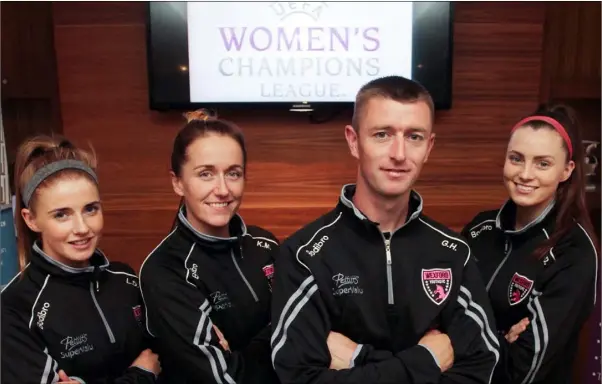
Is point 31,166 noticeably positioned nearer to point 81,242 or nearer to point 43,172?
point 43,172

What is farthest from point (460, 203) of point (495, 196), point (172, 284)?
point (172, 284)

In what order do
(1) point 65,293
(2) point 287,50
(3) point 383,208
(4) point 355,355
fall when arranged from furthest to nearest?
(2) point 287,50 → (1) point 65,293 → (3) point 383,208 → (4) point 355,355

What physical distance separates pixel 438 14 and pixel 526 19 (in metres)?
0.49

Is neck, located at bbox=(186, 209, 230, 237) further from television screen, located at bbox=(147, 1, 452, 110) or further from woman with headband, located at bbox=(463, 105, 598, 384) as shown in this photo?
television screen, located at bbox=(147, 1, 452, 110)

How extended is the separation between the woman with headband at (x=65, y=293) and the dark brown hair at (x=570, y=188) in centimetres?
119

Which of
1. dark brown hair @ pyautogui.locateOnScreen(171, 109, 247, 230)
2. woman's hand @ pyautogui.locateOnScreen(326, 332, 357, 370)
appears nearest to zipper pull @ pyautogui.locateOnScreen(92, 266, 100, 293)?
dark brown hair @ pyautogui.locateOnScreen(171, 109, 247, 230)

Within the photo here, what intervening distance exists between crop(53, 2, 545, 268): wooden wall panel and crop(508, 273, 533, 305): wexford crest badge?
4.29 ft

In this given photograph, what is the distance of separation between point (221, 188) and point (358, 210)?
41cm

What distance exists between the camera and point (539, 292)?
1.50m

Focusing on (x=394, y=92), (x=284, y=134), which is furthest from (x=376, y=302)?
(x=284, y=134)

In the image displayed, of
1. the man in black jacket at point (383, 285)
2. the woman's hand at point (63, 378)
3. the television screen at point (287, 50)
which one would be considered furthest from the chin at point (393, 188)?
the television screen at point (287, 50)

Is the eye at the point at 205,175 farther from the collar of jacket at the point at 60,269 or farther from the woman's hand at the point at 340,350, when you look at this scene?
the woman's hand at the point at 340,350

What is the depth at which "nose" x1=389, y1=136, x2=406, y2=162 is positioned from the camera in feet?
4.21

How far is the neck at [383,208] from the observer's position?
4.47 ft
